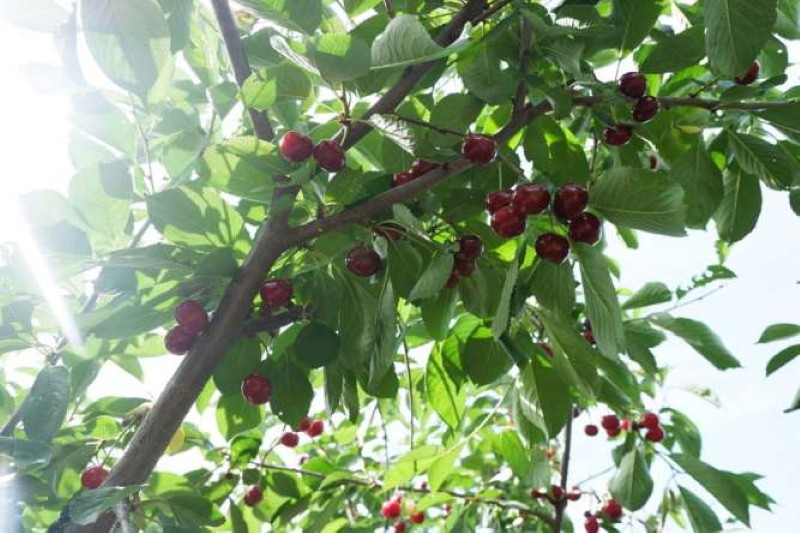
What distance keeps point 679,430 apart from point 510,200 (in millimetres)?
2045

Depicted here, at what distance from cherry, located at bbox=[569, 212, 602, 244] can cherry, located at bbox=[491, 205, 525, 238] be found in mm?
91

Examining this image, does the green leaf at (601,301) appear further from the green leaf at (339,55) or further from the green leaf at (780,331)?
Result: the green leaf at (780,331)

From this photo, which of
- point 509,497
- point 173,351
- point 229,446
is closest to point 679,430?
point 509,497

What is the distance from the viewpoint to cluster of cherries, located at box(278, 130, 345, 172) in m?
1.20

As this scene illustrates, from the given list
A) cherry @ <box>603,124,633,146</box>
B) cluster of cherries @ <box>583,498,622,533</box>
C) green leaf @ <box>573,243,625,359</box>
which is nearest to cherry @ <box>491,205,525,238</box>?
green leaf @ <box>573,243,625,359</box>

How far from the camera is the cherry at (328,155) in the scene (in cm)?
121

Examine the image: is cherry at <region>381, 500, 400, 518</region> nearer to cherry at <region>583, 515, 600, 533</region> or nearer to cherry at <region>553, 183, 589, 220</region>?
cherry at <region>583, 515, 600, 533</region>

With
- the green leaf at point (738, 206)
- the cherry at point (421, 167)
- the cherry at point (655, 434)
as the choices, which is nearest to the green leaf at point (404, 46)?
the cherry at point (421, 167)

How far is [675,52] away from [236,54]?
2.57 ft

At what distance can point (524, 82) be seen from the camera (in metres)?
1.23

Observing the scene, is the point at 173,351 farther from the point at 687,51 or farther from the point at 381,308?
the point at 687,51

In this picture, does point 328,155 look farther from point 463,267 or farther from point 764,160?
point 764,160

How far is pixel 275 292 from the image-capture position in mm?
1298

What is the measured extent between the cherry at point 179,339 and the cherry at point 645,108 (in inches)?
35.1
